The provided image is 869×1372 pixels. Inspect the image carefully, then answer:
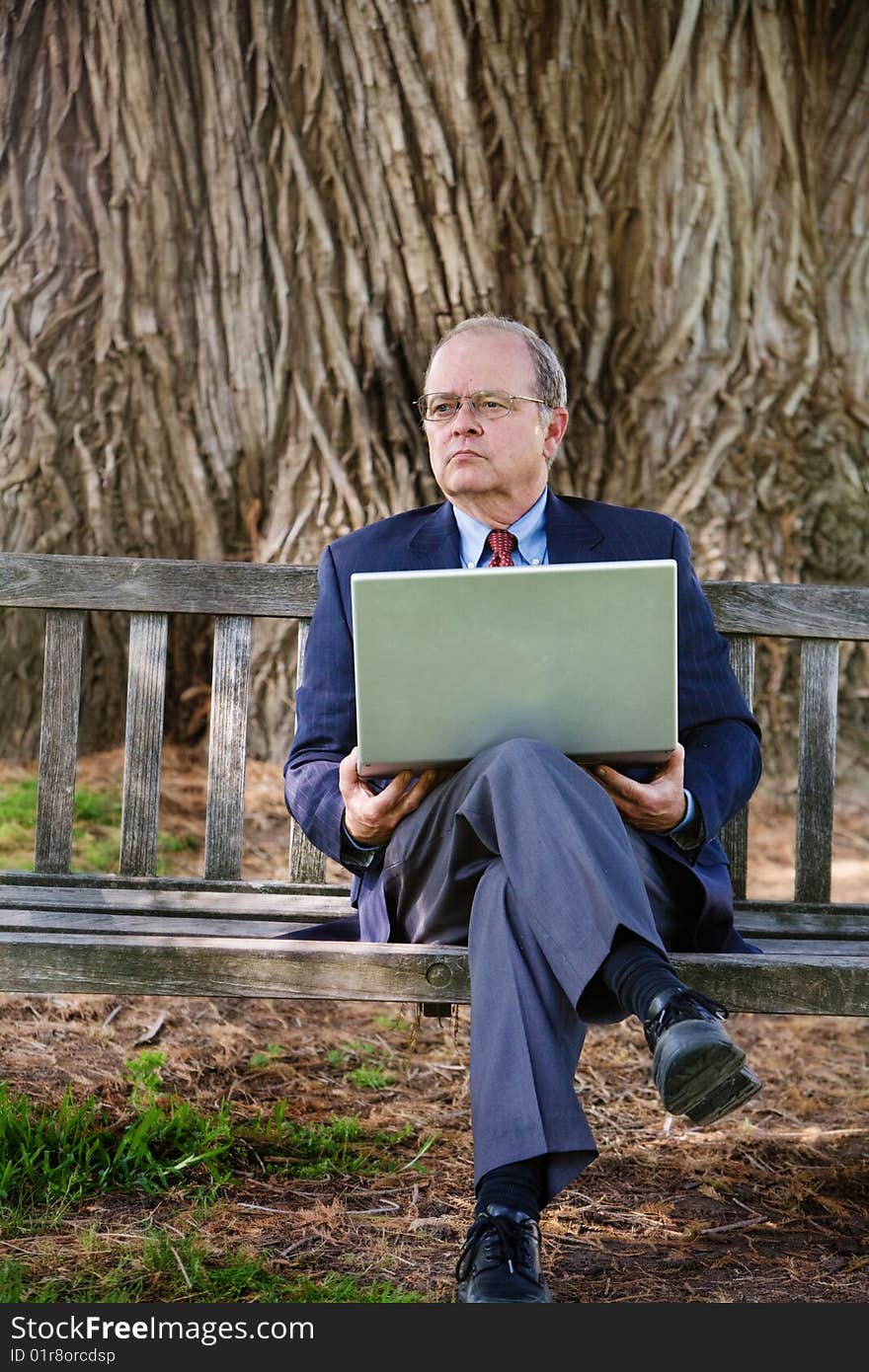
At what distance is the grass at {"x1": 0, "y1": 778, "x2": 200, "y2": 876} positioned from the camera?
4.21 meters

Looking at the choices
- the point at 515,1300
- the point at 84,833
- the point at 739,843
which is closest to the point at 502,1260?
the point at 515,1300

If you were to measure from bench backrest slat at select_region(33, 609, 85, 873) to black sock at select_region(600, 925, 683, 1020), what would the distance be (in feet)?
4.59

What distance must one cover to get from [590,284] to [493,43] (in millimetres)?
727

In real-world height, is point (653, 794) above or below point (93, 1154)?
above

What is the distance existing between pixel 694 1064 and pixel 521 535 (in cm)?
132

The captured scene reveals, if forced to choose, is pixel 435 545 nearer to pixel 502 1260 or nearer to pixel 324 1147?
pixel 324 1147

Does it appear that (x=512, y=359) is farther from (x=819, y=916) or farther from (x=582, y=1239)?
(x=582, y=1239)

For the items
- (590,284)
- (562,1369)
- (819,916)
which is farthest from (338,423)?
(562,1369)

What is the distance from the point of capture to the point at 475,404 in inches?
115

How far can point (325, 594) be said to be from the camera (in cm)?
294

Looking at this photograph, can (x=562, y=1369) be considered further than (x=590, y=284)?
No

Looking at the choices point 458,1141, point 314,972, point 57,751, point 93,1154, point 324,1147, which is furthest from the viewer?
point 57,751

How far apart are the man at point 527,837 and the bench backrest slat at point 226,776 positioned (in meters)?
0.35

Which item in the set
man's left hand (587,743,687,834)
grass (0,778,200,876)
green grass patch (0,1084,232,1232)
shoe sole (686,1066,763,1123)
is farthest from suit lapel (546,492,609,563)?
grass (0,778,200,876)
